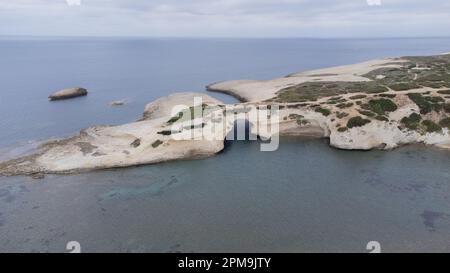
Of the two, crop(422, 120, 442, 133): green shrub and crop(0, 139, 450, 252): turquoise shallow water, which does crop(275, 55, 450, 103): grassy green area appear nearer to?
crop(422, 120, 442, 133): green shrub

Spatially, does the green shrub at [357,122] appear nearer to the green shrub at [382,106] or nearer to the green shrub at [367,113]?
the green shrub at [367,113]

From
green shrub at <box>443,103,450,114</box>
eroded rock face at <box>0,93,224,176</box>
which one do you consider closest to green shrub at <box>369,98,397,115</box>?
green shrub at <box>443,103,450,114</box>

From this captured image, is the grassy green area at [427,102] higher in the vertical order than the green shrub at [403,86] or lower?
lower

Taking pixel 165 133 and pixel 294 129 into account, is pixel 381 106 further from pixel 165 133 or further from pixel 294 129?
pixel 165 133

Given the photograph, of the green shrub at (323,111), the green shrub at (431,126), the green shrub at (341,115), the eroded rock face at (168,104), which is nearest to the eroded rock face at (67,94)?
the eroded rock face at (168,104)

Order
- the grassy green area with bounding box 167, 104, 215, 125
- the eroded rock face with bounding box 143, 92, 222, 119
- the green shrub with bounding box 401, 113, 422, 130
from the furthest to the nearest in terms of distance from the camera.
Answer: the eroded rock face with bounding box 143, 92, 222, 119, the grassy green area with bounding box 167, 104, 215, 125, the green shrub with bounding box 401, 113, 422, 130

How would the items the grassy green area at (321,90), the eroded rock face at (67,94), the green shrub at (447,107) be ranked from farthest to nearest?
1. the eroded rock face at (67,94)
2. the grassy green area at (321,90)
3. the green shrub at (447,107)

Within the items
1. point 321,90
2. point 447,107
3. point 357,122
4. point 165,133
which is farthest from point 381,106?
point 165,133
